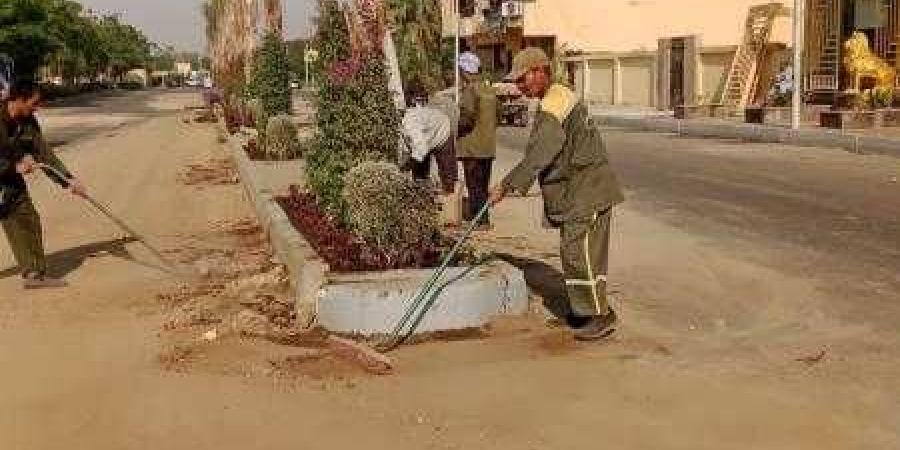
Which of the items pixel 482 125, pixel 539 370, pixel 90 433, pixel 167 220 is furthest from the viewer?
pixel 167 220

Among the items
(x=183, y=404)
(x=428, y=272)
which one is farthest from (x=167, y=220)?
(x=183, y=404)

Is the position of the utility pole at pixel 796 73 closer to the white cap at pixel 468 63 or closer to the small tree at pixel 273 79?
the small tree at pixel 273 79

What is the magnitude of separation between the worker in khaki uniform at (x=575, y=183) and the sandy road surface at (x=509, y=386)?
0.93 feet

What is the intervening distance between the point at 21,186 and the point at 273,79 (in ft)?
39.8

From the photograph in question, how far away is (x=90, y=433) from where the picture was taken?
4953 mm

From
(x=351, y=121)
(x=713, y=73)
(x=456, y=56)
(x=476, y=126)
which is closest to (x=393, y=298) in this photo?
(x=351, y=121)

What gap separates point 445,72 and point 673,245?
37565 millimetres

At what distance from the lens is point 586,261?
20.2 ft

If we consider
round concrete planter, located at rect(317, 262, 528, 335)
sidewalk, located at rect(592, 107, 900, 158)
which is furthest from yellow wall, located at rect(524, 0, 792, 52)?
round concrete planter, located at rect(317, 262, 528, 335)

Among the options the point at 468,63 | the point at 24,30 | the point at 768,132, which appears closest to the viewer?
the point at 468,63

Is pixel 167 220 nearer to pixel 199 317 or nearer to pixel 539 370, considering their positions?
pixel 199 317

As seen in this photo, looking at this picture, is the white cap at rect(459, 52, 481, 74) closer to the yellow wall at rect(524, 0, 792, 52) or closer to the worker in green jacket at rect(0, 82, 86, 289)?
the worker in green jacket at rect(0, 82, 86, 289)

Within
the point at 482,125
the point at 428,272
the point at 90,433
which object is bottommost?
the point at 90,433

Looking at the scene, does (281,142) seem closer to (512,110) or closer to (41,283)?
(41,283)
